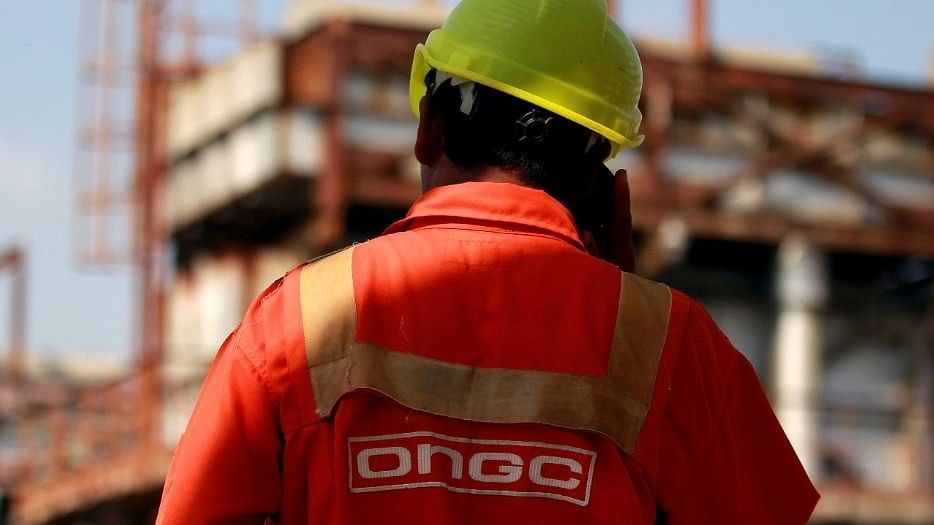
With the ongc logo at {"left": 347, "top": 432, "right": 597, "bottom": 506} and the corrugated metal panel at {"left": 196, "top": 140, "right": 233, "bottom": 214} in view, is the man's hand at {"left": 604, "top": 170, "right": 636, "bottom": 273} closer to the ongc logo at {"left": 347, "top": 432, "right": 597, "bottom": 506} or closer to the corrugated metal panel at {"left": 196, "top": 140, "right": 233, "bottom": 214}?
the ongc logo at {"left": 347, "top": 432, "right": 597, "bottom": 506}

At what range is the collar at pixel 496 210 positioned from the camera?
10.3 ft

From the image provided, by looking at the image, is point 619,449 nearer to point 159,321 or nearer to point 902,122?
point 902,122

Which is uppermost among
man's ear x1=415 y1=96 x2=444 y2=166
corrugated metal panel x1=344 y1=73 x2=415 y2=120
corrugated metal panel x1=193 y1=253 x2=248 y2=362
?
man's ear x1=415 y1=96 x2=444 y2=166

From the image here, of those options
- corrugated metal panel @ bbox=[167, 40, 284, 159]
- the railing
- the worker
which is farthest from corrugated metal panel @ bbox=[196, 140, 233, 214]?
the worker

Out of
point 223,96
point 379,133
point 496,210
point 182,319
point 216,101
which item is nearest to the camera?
point 496,210

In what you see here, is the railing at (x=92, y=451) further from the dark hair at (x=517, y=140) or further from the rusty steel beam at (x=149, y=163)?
the dark hair at (x=517, y=140)

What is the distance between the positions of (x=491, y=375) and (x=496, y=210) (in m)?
0.26

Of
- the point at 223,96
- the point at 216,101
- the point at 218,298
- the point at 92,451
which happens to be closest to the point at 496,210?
the point at 223,96

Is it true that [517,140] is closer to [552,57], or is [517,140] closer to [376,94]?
[552,57]

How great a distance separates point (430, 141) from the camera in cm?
328

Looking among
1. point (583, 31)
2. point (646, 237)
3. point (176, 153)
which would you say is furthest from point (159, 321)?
point (583, 31)

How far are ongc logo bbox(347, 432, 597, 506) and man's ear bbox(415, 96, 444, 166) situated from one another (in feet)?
1.64

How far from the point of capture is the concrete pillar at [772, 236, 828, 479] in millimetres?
23500

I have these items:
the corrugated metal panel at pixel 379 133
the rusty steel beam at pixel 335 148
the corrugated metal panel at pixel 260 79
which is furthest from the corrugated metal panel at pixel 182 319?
the corrugated metal panel at pixel 379 133
